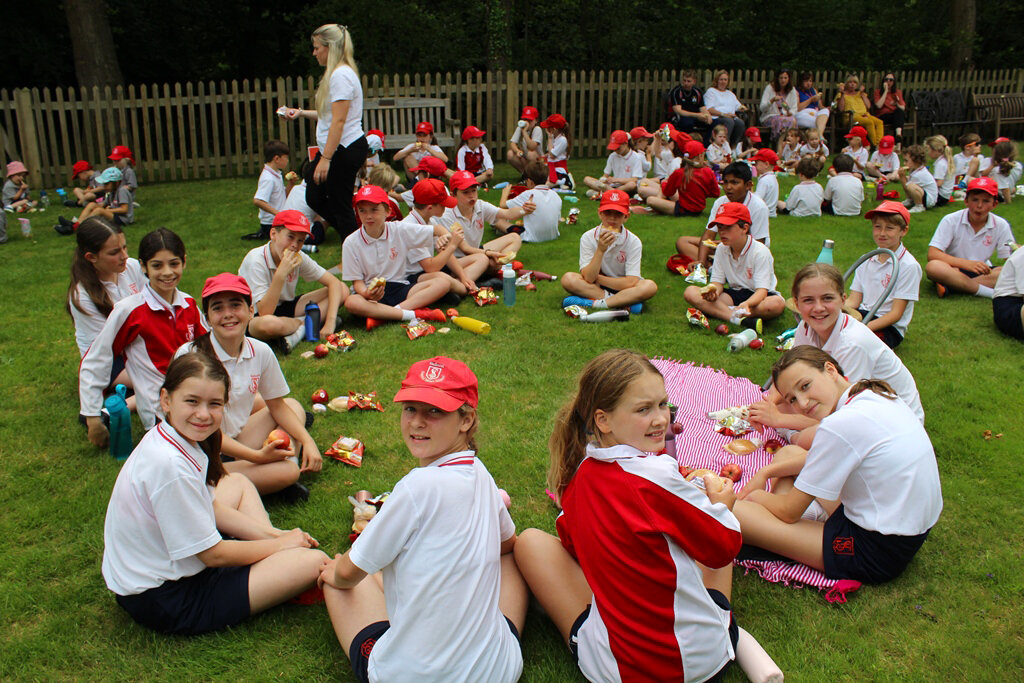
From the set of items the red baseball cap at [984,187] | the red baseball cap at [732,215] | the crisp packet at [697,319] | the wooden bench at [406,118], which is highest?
the wooden bench at [406,118]

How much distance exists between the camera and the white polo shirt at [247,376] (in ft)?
15.3

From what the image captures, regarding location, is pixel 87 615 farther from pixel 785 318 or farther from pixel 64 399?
pixel 785 318

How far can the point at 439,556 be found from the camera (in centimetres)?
282

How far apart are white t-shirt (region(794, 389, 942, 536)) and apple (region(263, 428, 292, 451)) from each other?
105 inches

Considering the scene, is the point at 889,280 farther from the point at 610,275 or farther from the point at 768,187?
the point at 768,187

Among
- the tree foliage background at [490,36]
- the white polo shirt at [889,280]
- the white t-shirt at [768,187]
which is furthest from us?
the tree foliage background at [490,36]

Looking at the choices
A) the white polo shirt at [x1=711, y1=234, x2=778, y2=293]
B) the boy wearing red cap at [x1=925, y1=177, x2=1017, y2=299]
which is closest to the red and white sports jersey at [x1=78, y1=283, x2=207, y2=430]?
the white polo shirt at [x1=711, y1=234, x2=778, y2=293]

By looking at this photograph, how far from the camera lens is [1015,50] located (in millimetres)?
25016

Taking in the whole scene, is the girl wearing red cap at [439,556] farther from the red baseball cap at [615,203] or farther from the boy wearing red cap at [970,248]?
the boy wearing red cap at [970,248]

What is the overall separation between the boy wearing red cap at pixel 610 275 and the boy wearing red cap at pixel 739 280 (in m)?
0.53

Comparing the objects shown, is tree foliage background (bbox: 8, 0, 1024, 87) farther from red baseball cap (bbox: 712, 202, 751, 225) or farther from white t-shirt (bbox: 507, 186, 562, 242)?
red baseball cap (bbox: 712, 202, 751, 225)

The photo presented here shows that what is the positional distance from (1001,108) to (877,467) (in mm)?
19528

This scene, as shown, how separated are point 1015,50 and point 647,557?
28777 mm

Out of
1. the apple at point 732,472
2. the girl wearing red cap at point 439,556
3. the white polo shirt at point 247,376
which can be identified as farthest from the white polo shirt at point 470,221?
the girl wearing red cap at point 439,556
